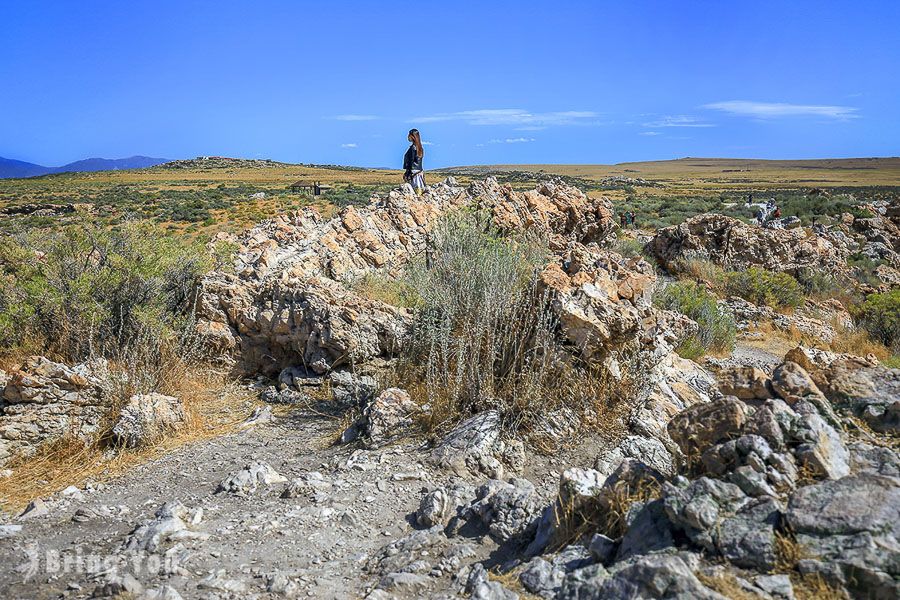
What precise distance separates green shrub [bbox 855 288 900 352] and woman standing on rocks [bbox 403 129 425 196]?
8180 mm

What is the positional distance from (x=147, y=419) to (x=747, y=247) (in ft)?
44.6

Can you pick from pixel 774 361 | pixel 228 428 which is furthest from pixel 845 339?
pixel 228 428

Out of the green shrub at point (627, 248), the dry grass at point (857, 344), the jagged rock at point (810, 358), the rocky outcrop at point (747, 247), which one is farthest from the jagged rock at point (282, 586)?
the rocky outcrop at point (747, 247)

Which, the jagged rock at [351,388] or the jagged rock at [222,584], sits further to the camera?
the jagged rock at [351,388]

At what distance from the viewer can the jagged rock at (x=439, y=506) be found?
3133 millimetres

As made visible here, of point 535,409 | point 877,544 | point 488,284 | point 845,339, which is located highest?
point 488,284

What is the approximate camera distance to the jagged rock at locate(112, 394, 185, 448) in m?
4.15

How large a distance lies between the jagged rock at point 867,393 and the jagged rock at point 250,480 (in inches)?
127

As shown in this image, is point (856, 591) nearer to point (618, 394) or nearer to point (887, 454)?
point (887, 454)

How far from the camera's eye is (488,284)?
4.79m

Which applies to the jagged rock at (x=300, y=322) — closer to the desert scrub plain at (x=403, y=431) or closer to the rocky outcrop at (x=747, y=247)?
the desert scrub plain at (x=403, y=431)

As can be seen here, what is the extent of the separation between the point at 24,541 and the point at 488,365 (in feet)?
9.70

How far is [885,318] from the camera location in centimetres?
984

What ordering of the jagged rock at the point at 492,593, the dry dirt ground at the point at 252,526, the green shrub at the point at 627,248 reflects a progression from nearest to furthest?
the jagged rock at the point at 492,593 < the dry dirt ground at the point at 252,526 < the green shrub at the point at 627,248
